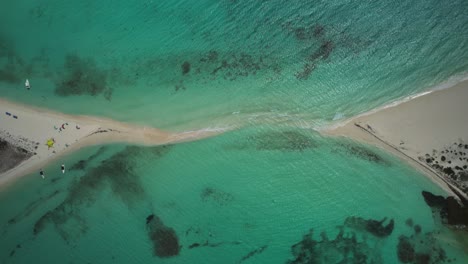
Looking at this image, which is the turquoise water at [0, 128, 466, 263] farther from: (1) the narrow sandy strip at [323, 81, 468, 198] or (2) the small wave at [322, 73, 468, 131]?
(2) the small wave at [322, 73, 468, 131]

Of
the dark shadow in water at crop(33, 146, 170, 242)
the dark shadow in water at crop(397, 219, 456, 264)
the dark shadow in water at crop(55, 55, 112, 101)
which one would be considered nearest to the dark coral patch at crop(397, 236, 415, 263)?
the dark shadow in water at crop(397, 219, 456, 264)

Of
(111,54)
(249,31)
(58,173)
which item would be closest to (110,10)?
(111,54)

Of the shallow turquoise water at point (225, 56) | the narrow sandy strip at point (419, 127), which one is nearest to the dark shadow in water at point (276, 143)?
the shallow turquoise water at point (225, 56)

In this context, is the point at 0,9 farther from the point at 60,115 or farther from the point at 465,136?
the point at 465,136

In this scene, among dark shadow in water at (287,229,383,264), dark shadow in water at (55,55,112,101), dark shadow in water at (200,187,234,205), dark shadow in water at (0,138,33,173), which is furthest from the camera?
dark shadow in water at (55,55,112,101)

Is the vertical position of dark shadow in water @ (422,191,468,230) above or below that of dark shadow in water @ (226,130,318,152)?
below

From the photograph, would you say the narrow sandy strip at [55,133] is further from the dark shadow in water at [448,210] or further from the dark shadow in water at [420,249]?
the dark shadow in water at [448,210]

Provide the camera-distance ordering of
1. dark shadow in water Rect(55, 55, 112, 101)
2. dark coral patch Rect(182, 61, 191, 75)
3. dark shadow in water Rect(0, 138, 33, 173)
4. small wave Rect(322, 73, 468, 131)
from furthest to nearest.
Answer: dark coral patch Rect(182, 61, 191, 75)
small wave Rect(322, 73, 468, 131)
dark shadow in water Rect(55, 55, 112, 101)
dark shadow in water Rect(0, 138, 33, 173)
